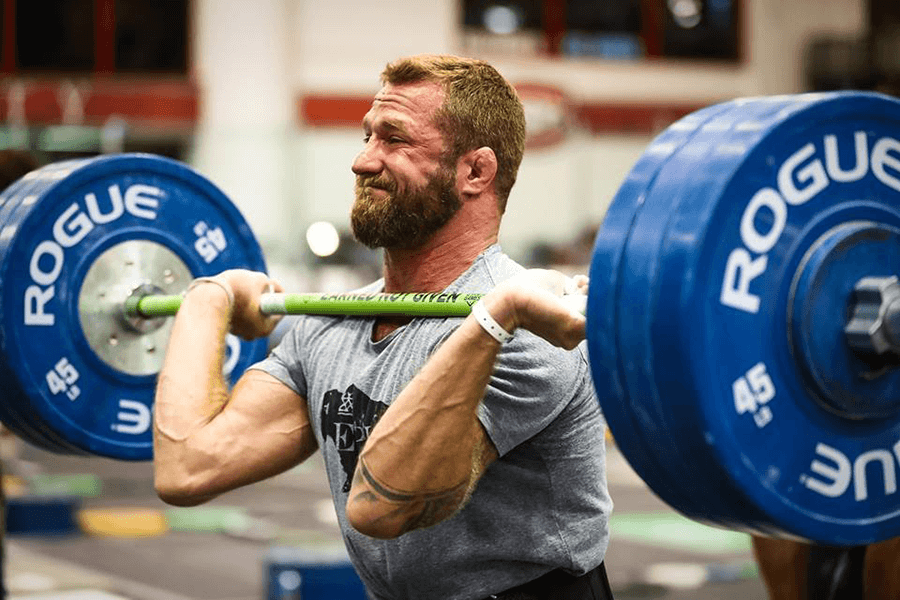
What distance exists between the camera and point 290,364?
2416 mm

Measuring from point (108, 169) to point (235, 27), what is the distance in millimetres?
11332

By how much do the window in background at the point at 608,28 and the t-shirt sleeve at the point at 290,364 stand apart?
13005 mm

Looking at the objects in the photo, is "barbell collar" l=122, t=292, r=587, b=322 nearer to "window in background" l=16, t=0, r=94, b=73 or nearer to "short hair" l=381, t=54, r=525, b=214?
"short hair" l=381, t=54, r=525, b=214

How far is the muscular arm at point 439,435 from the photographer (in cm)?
187

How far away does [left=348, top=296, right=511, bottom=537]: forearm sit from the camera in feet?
6.22

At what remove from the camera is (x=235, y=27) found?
1382 centimetres

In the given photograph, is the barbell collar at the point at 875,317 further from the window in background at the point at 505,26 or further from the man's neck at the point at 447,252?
the window in background at the point at 505,26

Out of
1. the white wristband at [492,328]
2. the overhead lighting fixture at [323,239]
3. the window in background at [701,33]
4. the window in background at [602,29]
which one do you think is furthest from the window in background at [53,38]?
Result: the white wristband at [492,328]

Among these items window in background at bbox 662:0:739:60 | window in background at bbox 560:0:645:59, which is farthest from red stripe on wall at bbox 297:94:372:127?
window in background at bbox 662:0:739:60

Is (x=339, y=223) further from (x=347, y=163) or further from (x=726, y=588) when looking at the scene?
(x=726, y=588)

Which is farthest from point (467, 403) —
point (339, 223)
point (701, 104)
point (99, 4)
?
point (701, 104)

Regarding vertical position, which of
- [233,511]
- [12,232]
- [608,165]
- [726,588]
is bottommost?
[233,511]

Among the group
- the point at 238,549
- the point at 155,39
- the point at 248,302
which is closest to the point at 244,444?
the point at 248,302

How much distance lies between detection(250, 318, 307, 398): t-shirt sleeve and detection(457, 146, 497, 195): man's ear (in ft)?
1.48
